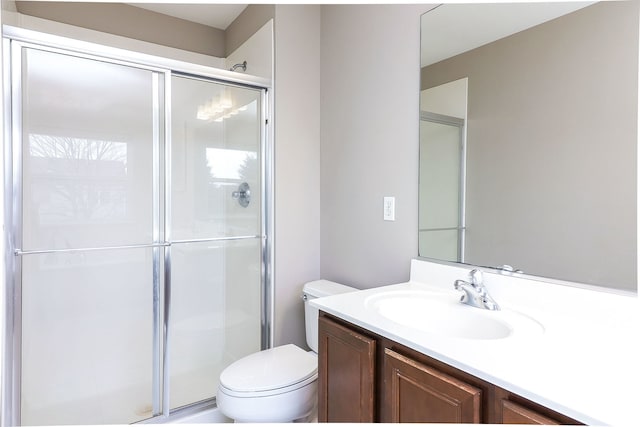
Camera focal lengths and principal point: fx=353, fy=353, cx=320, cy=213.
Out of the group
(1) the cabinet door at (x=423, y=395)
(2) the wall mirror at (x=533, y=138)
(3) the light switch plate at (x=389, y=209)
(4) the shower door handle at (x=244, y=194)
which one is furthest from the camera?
(4) the shower door handle at (x=244, y=194)

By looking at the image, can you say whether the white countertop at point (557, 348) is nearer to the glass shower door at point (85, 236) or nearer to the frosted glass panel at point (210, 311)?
the frosted glass panel at point (210, 311)

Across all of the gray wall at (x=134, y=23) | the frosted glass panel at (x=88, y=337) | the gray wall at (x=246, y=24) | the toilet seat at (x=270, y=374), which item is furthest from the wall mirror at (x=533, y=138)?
the gray wall at (x=134, y=23)

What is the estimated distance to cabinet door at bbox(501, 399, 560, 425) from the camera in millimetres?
664

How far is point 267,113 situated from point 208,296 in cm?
113

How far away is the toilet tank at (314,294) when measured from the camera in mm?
1836

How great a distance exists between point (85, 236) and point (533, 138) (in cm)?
198

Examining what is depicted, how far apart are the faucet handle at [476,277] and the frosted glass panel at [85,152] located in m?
1.54

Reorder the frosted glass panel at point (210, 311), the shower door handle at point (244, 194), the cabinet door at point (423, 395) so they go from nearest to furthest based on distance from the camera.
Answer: the cabinet door at point (423, 395), the frosted glass panel at point (210, 311), the shower door handle at point (244, 194)

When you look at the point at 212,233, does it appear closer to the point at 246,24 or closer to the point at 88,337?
the point at 88,337

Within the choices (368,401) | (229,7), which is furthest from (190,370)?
(229,7)

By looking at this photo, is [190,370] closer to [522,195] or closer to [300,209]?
[300,209]

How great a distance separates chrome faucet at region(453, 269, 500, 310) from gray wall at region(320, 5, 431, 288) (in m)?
0.36

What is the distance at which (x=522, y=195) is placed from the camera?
123cm

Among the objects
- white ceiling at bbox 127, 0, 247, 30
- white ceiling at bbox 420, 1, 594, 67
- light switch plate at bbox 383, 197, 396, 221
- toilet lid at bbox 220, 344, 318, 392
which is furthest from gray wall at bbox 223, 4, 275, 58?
Answer: toilet lid at bbox 220, 344, 318, 392
